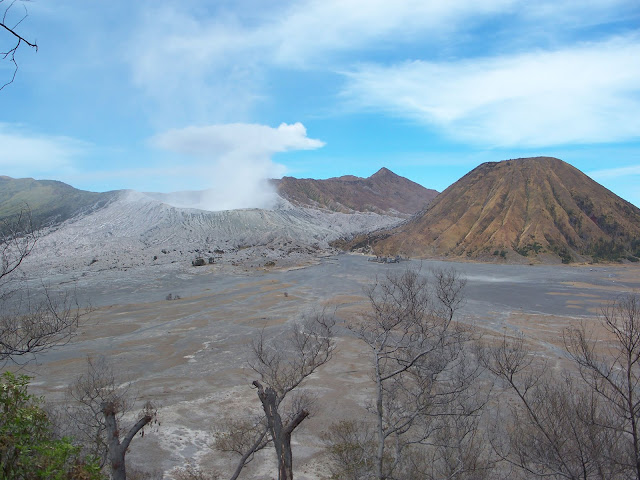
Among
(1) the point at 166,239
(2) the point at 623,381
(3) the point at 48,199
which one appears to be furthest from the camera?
(3) the point at 48,199

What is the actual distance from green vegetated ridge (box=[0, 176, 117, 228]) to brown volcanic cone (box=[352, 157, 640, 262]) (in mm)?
74130

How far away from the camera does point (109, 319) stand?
3284 centimetres

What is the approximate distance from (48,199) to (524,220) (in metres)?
124

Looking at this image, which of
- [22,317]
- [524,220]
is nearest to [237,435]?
[22,317]

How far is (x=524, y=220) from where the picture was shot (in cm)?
9219

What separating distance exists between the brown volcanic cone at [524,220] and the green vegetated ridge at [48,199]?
7413 cm

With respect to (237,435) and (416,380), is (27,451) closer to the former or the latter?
(237,435)

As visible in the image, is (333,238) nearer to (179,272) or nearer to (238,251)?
(238,251)

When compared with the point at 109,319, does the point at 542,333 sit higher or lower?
higher

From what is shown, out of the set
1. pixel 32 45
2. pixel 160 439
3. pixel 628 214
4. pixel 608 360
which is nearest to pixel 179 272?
pixel 160 439

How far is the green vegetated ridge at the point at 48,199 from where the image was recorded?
296 feet

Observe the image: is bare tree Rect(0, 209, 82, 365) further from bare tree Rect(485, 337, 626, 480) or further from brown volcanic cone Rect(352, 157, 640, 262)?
brown volcanic cone Rect(352, 157, 640, 262)

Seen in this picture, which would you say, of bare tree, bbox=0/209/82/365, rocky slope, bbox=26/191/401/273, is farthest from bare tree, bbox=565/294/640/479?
rocky slope, bbox=26/191/401/273

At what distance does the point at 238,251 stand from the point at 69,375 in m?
62.5
